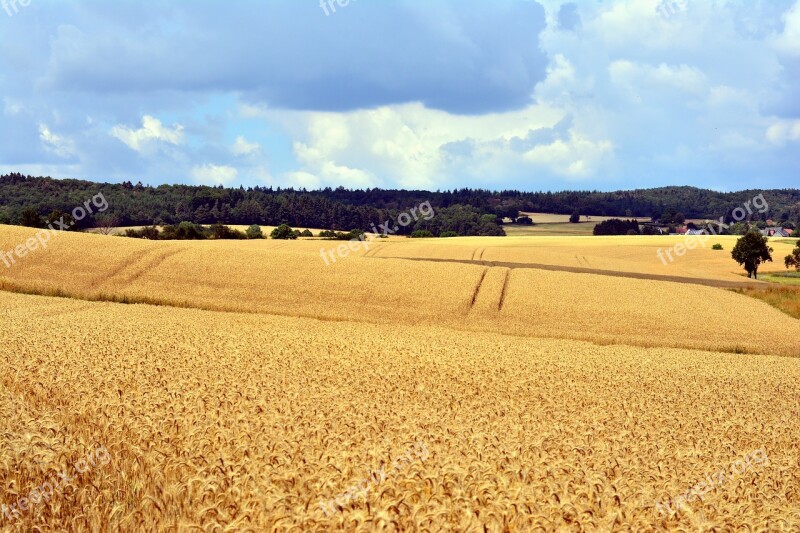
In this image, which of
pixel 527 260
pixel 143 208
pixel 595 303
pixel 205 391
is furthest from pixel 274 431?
pixel 143 208

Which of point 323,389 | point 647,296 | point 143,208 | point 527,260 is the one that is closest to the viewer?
point 323,389

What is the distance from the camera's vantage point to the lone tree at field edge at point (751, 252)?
2749 inches

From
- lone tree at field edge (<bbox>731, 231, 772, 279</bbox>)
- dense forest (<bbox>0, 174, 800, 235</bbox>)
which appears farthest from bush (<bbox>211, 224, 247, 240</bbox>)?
lone tree at field edge (<bbox>731, 231, 772, 279</bbox>)

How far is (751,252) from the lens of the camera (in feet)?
228

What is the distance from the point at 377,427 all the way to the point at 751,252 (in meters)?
67.9

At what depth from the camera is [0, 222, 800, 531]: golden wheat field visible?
7367 mm

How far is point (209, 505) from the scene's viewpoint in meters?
7.31

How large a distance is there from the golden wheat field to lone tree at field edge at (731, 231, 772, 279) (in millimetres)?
40215

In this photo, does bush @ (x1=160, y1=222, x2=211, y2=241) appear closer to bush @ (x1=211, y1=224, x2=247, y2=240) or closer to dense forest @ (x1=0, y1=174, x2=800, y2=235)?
bush @ (x1=211, y1=224, x2=247, y2=240)

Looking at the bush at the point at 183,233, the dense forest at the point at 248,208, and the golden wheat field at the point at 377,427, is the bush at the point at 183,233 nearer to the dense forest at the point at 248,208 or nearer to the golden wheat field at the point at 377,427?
the dense forest at the point at 248,208

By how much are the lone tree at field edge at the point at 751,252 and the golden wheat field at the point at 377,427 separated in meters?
40.2

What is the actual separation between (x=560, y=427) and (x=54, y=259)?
3758 cm

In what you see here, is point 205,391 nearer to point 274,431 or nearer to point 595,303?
point 274,431

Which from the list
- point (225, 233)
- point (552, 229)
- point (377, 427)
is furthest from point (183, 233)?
point (377, 427)
